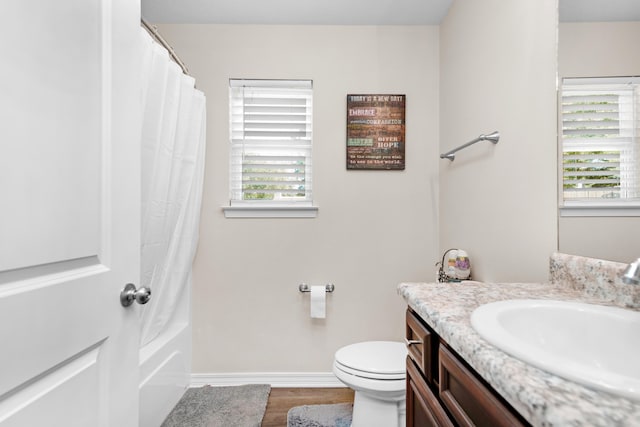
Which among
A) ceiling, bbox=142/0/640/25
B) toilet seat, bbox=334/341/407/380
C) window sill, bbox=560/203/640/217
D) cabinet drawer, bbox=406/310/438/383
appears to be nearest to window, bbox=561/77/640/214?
window sill, bbox=560/203/640/217

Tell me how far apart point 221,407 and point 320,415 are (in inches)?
22.4

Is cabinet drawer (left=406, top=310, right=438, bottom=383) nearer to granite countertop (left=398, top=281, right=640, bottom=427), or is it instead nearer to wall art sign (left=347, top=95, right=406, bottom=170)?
granite countertop (left=398, top=281, right=640, bottom=427)

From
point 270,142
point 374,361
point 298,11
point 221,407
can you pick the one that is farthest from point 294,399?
point 298,11

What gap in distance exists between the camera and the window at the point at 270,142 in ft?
6.66

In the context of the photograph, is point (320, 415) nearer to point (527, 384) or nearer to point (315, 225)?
point (315, 225)

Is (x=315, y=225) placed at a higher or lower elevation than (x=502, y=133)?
lower

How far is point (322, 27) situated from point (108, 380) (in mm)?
2125

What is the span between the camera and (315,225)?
2.02 meters

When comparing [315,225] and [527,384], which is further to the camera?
[315,225]

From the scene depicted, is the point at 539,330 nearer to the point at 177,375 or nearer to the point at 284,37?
the point at 177,375

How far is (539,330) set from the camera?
741mm

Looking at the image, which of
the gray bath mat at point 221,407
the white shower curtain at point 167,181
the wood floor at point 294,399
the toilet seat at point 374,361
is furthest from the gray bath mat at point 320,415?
the white shower curtain at point 167,181

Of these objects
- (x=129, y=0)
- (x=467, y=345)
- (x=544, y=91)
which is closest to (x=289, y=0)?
(x=129, y=0)

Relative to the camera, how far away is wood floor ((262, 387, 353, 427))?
66.8 inches
